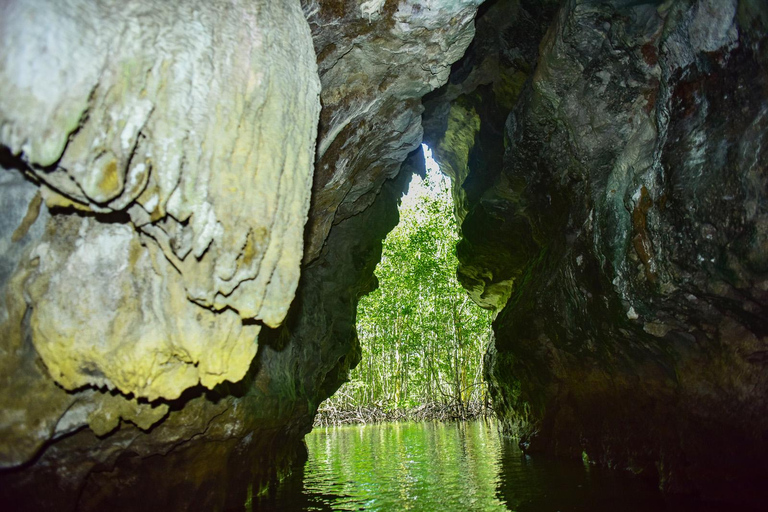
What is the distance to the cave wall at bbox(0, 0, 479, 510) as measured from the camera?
2672 mm

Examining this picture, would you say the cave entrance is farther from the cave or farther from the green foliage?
the cave

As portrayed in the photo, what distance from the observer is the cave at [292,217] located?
292 cm

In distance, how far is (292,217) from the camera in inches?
142

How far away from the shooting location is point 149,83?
2832 millimetres

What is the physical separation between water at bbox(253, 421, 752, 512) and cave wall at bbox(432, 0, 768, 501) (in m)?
0.57

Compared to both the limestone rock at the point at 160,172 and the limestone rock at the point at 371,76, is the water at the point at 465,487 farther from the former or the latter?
the limestone rock at the point at 371,76

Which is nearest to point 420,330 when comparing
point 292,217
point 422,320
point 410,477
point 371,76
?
point 422,320

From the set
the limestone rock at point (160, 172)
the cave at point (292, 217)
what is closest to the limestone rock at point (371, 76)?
the cave at point (292, 217)

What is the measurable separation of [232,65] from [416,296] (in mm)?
20490

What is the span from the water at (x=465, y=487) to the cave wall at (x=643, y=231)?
570 mm

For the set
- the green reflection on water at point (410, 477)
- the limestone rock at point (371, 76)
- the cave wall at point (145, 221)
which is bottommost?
the green reflection on water at point (410, 477)

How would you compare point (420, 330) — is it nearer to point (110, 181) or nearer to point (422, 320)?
point (422, 320)

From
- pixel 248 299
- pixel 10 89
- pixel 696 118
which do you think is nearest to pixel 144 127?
pixel 10 89

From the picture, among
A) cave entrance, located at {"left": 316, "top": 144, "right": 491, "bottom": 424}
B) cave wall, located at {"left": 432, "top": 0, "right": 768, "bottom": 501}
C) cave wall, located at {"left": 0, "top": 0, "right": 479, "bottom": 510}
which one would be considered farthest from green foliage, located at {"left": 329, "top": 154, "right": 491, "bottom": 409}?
cave wall, located at {"left": 0, "top": 0, "right": 479, "bottom": 510}
